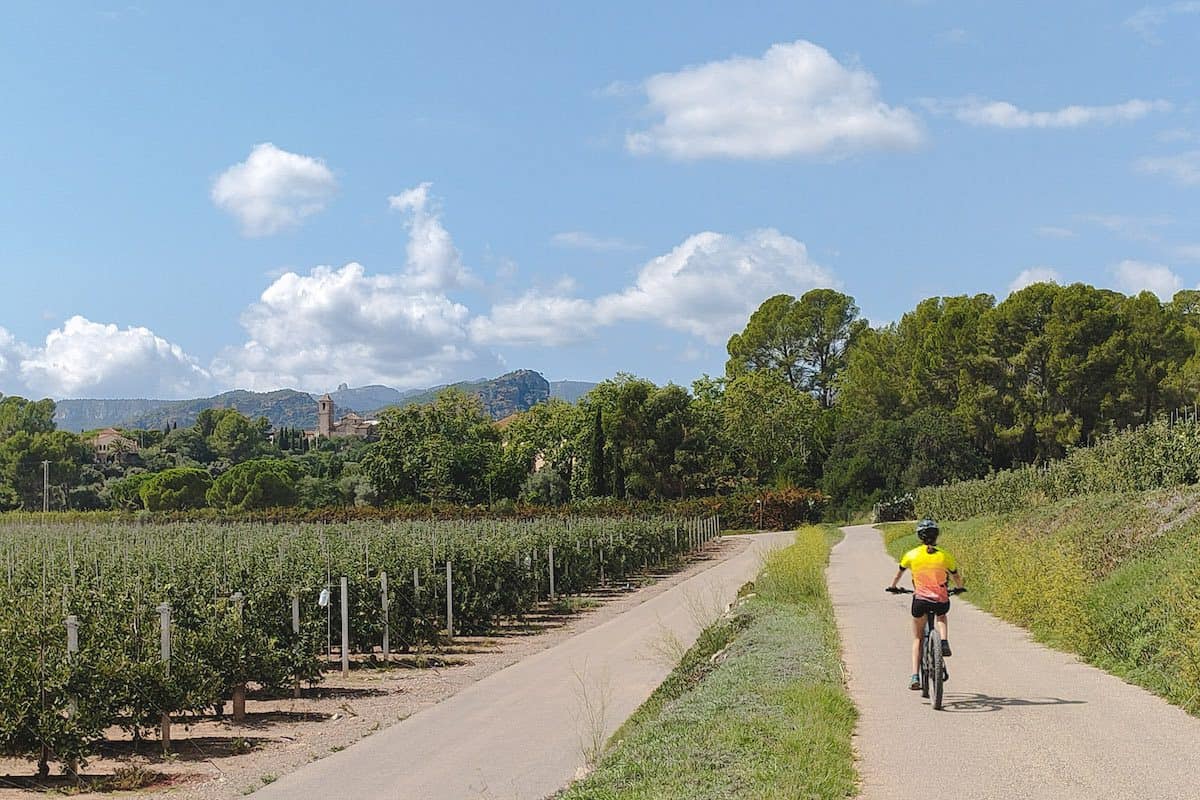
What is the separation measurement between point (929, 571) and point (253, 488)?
77.3 m

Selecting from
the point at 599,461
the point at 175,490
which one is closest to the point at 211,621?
the point at 599,461

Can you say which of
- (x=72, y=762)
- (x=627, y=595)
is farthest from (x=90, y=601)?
(x=627, y=595)

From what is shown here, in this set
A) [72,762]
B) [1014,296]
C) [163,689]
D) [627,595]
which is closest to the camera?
[72,762]

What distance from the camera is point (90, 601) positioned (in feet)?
47.0

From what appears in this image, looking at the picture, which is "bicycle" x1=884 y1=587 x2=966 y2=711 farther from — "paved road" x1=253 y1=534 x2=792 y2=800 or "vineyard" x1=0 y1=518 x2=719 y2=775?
"vineyard" x1=0 y1=518 x2=719 y2=775

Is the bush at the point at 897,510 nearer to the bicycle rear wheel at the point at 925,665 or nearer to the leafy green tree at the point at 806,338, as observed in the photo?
the leafy green tree at the point at 806,338

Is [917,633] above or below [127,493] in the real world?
below

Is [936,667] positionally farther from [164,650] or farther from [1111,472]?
[1111,472]

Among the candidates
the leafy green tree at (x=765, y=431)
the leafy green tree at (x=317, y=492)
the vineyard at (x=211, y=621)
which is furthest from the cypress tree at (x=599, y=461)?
the vineyard at (x=211, y=621)

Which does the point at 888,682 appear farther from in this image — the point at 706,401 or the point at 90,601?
the point at 706,401

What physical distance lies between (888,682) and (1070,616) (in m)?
3.79

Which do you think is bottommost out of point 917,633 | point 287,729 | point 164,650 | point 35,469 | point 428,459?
point 287,729

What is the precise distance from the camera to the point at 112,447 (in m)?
157

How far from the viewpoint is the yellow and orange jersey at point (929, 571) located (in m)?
11.3
